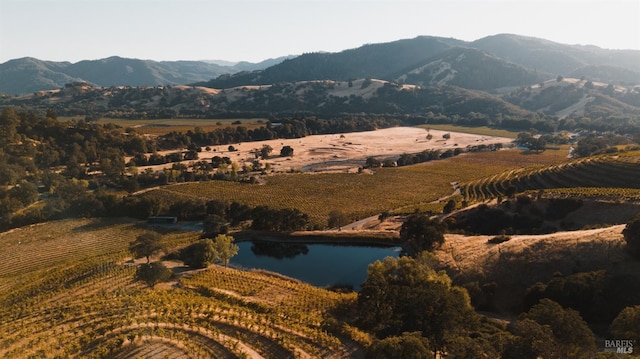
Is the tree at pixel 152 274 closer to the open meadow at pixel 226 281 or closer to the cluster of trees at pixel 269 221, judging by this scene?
the open meadow at pixel 226 281

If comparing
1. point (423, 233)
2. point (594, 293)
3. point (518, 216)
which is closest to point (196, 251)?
point (423, 233)

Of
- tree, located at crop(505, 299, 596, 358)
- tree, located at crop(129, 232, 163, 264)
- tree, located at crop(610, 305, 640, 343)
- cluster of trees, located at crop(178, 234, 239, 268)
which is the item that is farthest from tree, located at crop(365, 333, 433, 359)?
tree, located at crop(129, 232, 163, 264)

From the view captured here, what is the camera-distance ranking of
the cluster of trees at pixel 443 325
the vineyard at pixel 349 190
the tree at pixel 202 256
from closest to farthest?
the cluster of trees at pixel 443 325, the tree at pixel 202 256, the vineyard at pixel 349 190

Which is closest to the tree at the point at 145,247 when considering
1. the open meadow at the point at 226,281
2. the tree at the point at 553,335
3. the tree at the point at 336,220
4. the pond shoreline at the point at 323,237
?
the open meadow at the point at 226,281

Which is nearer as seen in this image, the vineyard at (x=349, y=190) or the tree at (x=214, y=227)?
the tree at (x=214, y=227)

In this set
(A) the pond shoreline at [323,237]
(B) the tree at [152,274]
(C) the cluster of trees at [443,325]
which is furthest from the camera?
(A) the pond shoreline at [323,237]

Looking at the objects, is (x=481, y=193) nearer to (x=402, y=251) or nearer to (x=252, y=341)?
(x=402, y=251)

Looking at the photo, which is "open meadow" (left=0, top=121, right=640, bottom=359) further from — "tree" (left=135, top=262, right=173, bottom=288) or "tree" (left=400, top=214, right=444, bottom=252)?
"tree" (left=400, top=214, right=444, bottom=252)

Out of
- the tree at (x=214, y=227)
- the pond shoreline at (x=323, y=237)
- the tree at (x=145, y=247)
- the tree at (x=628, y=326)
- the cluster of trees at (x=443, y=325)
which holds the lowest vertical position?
the pond shoreline at (x=323, y=237)
